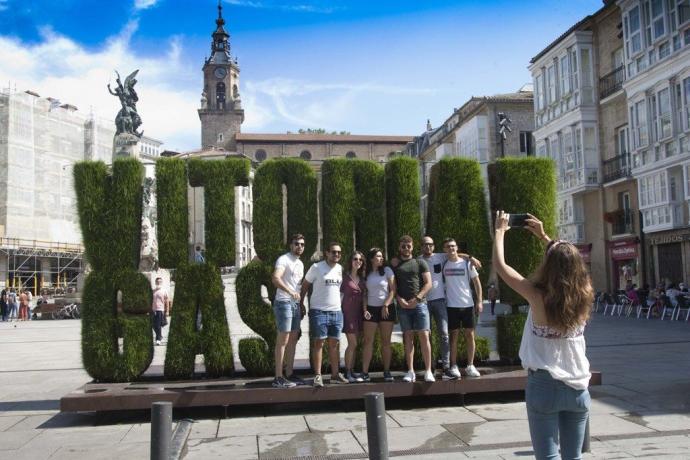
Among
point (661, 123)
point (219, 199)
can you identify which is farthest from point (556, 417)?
point (661, 123)

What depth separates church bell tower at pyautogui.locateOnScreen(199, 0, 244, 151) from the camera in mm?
104688

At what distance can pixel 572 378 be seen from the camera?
3.69 metres

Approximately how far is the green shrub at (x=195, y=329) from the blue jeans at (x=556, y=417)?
20.6 ft

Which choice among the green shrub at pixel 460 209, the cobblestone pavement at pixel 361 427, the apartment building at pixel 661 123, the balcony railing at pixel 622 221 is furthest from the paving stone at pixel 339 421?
the balcony railing at pixel 622 221

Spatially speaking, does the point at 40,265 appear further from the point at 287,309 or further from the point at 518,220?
the point at 518,220

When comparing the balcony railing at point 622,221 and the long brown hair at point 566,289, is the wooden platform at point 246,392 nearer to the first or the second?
the long brown hair at point 566,289

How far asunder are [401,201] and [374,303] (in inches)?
78.6

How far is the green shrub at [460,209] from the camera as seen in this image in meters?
10.0

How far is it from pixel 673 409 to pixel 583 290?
531cm

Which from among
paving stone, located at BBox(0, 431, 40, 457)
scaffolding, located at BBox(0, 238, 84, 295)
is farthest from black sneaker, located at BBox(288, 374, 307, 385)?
scaffolding, located at BBox(0, 238, 84, 295)

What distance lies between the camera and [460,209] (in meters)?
10.1

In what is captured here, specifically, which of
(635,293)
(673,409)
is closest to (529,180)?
(673,409)

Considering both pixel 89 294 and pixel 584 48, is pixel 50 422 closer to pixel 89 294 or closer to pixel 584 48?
pixel 89 294

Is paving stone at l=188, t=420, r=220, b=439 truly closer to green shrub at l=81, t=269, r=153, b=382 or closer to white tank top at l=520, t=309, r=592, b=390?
green shrub at l=81, t=269, r=153, b=382
